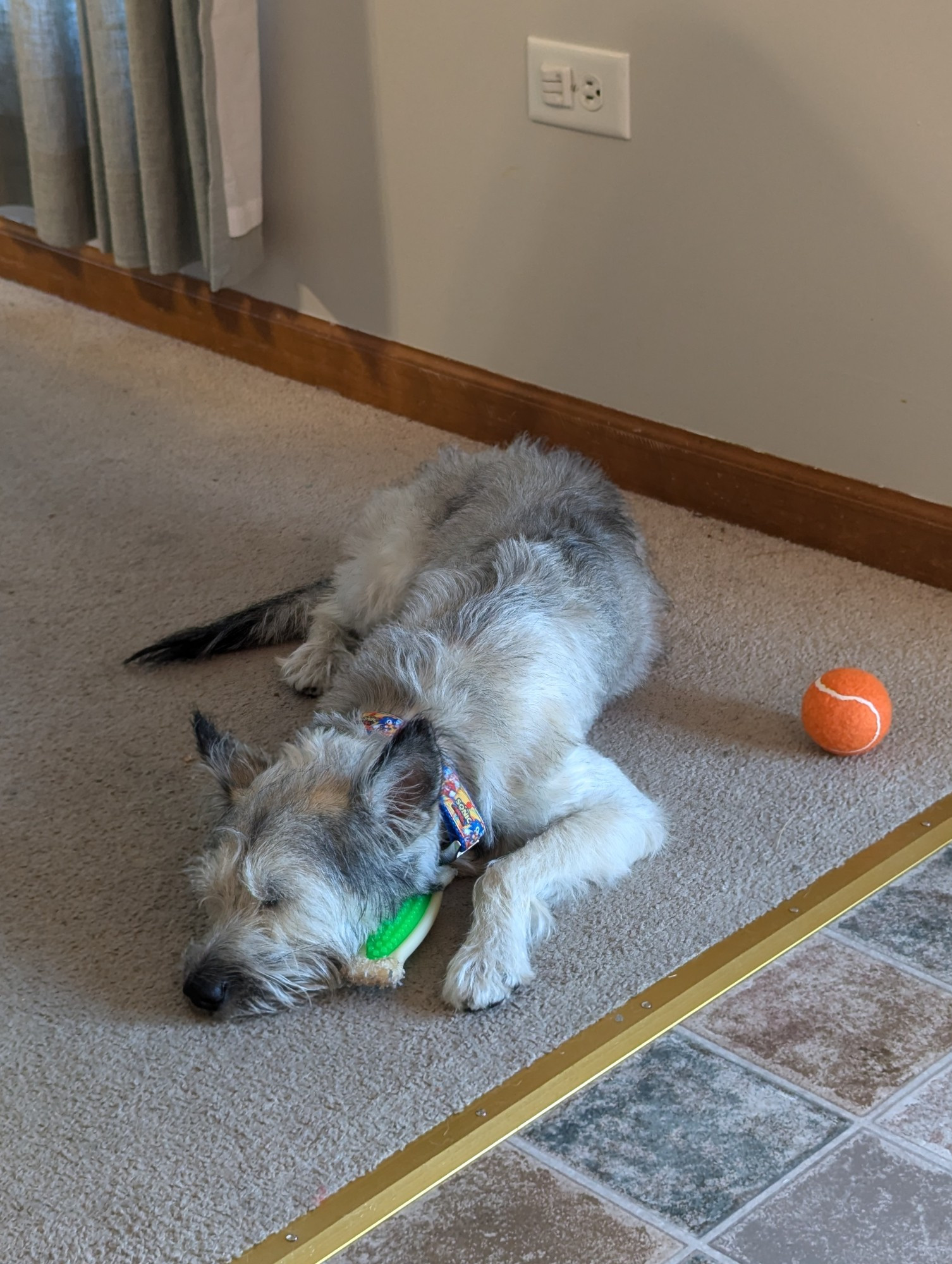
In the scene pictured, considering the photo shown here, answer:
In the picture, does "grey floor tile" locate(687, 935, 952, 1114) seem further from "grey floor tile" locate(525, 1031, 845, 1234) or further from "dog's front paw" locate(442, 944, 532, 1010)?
"dog's front paw" locate(442, 944, 532, 1010)

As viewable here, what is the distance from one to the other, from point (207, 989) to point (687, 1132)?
2.08 feet

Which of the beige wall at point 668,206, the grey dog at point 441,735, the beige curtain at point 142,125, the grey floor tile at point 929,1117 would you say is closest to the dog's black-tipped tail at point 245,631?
the grey dog at point 441,735

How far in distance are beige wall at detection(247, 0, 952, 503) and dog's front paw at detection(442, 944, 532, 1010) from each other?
154cm

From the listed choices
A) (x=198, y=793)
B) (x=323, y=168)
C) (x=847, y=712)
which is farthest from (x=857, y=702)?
(x=323, y=168)

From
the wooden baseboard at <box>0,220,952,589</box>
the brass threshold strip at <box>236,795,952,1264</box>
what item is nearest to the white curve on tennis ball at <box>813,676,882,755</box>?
the brass threshold strip at <box>236,795,952,1264</box>

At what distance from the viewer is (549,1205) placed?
1.68 metres

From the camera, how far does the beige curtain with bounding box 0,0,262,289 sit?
381 centimetres

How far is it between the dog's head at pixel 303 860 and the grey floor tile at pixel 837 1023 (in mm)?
471

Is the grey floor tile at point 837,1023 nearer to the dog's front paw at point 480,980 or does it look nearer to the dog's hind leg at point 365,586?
the dog's front paw at point 480,980

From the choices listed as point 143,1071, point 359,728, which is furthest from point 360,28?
point 143,1071

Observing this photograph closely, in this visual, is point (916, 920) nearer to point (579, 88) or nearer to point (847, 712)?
point (847, 712)

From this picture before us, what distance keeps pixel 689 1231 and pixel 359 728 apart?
0.82 m

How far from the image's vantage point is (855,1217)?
165cm

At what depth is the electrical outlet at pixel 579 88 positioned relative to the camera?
3145mm
